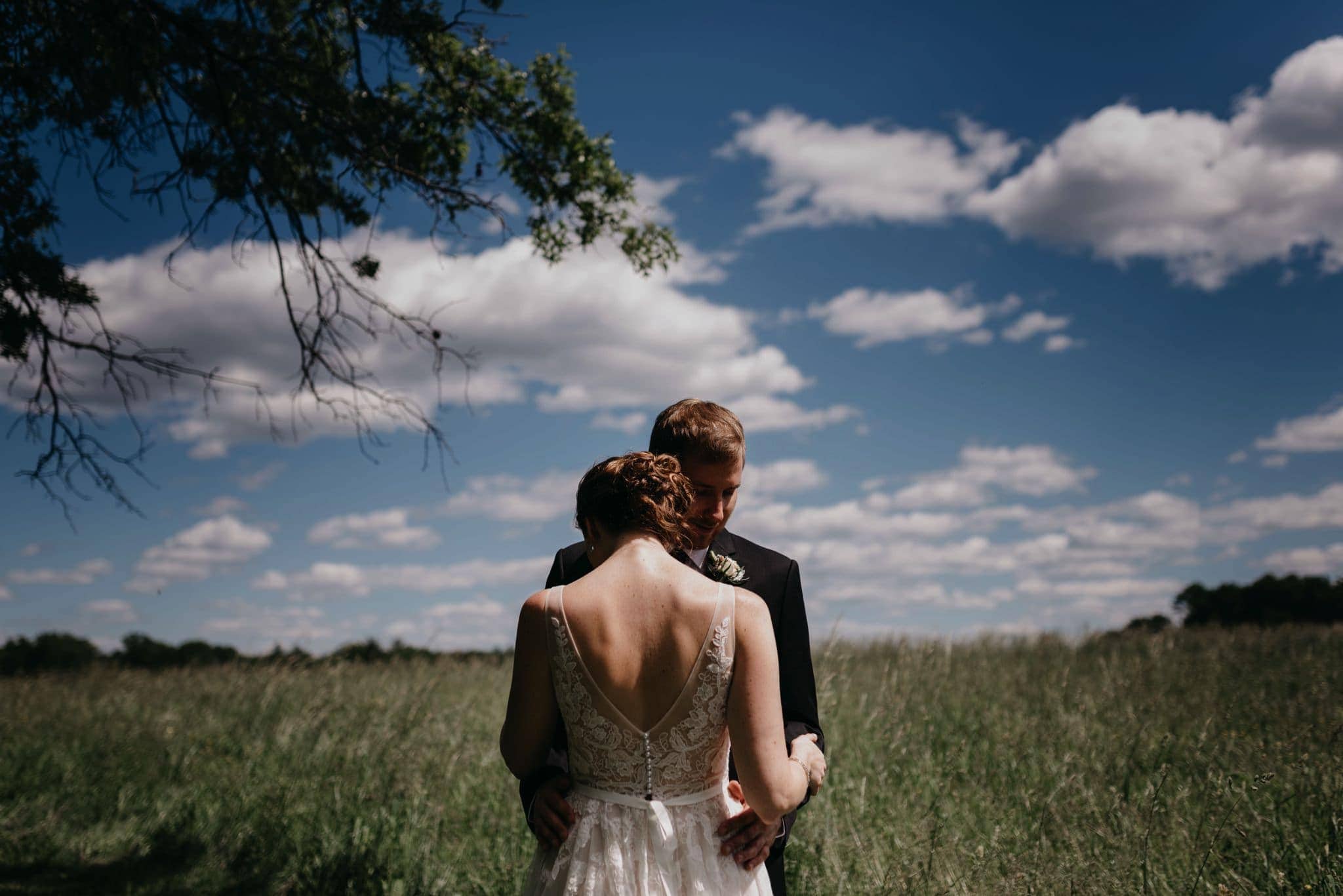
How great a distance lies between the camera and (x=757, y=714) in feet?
7.20

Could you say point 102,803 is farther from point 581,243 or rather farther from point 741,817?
point 741,817

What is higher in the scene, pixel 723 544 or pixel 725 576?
pixel 723 544

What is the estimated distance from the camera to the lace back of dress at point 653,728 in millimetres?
2195

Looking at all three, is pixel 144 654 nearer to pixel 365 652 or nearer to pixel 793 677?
A: pixel 365 652

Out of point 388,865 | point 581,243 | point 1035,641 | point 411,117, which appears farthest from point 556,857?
point 1035,641

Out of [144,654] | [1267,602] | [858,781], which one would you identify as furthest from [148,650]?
[1267,602]

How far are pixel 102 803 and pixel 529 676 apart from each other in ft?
25.5

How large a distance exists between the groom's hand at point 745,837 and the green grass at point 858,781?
176cm

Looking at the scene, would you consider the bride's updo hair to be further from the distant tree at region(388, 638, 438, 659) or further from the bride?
the distant tree at region(388, 638, 438, 659)

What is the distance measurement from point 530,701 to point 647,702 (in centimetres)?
31

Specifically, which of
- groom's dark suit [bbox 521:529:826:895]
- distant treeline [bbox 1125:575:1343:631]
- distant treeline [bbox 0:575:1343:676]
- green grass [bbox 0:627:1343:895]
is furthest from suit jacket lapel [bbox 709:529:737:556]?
distant treeline [bbox 1125:575:1343:631]

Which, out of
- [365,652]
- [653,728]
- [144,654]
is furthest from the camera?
[144,654]

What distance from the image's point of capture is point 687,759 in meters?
2.35

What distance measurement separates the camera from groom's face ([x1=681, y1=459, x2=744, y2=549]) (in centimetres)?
257
